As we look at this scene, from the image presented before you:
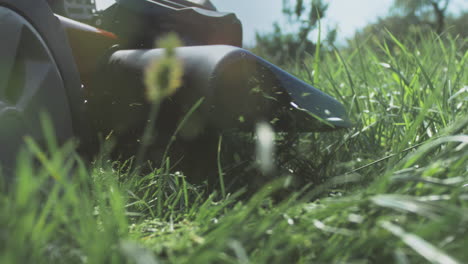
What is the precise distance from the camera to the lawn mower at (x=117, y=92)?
143 cm

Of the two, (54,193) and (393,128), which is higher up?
(54,193)

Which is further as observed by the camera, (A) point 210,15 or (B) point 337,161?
(A) point 210,15

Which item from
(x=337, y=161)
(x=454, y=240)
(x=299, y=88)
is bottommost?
(x=337, y=161)

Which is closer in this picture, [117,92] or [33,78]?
[33,78]

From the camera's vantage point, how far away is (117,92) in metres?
1.75

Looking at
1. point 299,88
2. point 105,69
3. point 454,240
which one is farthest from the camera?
point 105,69

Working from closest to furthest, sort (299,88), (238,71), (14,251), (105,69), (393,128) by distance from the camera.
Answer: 1. (14,251)
2. (238,71)
3. (299,88)
4. (105,69)
5. (393,128)

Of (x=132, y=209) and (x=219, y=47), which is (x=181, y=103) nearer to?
(x=219, y=47)

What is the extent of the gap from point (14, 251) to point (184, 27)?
170 cm

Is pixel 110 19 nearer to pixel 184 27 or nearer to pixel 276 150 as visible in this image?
pixel 184 27

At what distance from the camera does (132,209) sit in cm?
135

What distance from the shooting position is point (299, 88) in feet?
5.37

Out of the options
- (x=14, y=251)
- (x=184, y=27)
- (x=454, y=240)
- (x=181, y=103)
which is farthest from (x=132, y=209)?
(x=184, y=27)

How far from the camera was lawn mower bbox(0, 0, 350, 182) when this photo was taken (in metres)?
1.43
